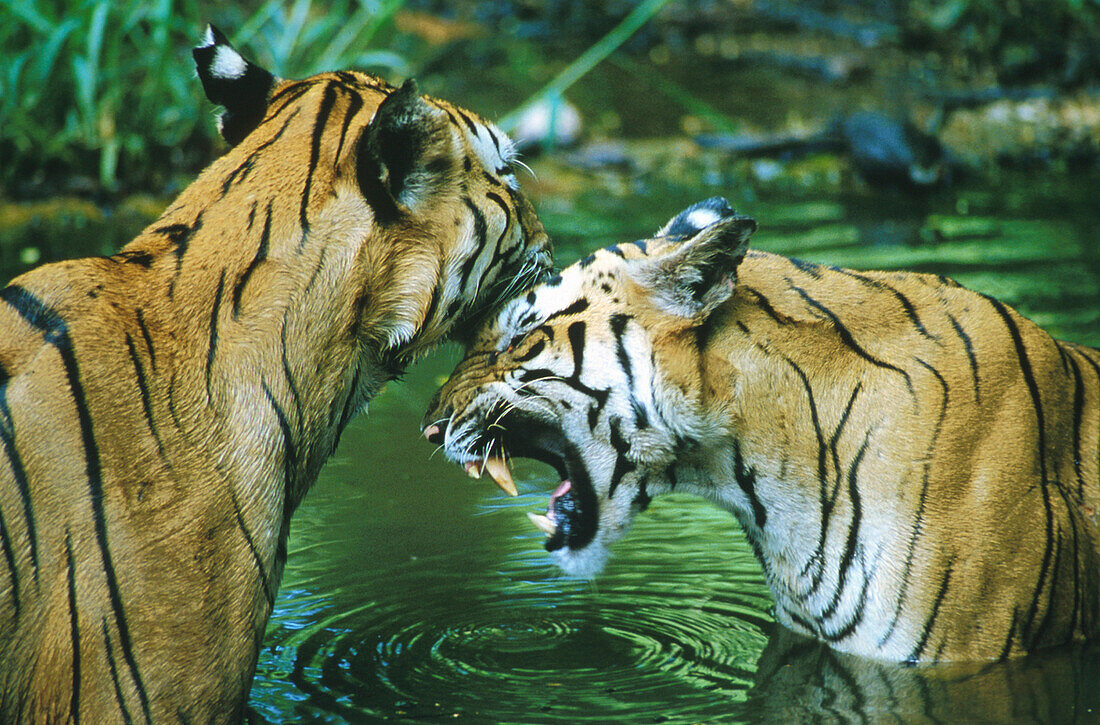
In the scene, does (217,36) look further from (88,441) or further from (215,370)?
(88,441)

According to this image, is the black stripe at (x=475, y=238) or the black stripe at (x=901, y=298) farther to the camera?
the black stripe at (x=901, y=298)

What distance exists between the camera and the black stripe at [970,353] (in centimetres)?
313

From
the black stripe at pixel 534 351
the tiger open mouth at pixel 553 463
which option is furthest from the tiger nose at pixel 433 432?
the black stripe at pixel 534 351

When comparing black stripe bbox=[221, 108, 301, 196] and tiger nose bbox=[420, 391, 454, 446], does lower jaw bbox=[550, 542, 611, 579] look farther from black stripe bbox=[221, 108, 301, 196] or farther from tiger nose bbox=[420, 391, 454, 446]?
black stripe bbox=[221, 108, 301, 196]

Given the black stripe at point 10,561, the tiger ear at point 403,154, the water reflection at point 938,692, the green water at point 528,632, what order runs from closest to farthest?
1. the black stripe at point 10,561
2. the tiger ear at point 403,154
3. the water reflection at point 938,692
4. the green water at point 528,632

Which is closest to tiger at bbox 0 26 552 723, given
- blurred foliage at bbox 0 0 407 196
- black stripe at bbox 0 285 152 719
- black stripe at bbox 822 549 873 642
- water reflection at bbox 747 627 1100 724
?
black stripe at bbox 0 285 152 719

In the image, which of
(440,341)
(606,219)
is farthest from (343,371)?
(606,219)

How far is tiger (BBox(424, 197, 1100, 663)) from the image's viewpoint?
10.0 ft

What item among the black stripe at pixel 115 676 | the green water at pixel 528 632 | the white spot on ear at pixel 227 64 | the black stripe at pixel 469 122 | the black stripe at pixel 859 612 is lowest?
the green water at pixel 528 632

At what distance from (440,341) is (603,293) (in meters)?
0.49

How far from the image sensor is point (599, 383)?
319cm

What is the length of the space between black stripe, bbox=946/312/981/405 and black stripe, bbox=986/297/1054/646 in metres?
0.13

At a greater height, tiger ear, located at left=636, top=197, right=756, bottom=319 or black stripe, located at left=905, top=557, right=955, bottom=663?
tiger ear, located at left=636, top=197, right=756, bottom=319

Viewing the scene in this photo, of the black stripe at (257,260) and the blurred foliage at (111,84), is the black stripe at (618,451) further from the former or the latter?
the blurred foliage at (111,84)
